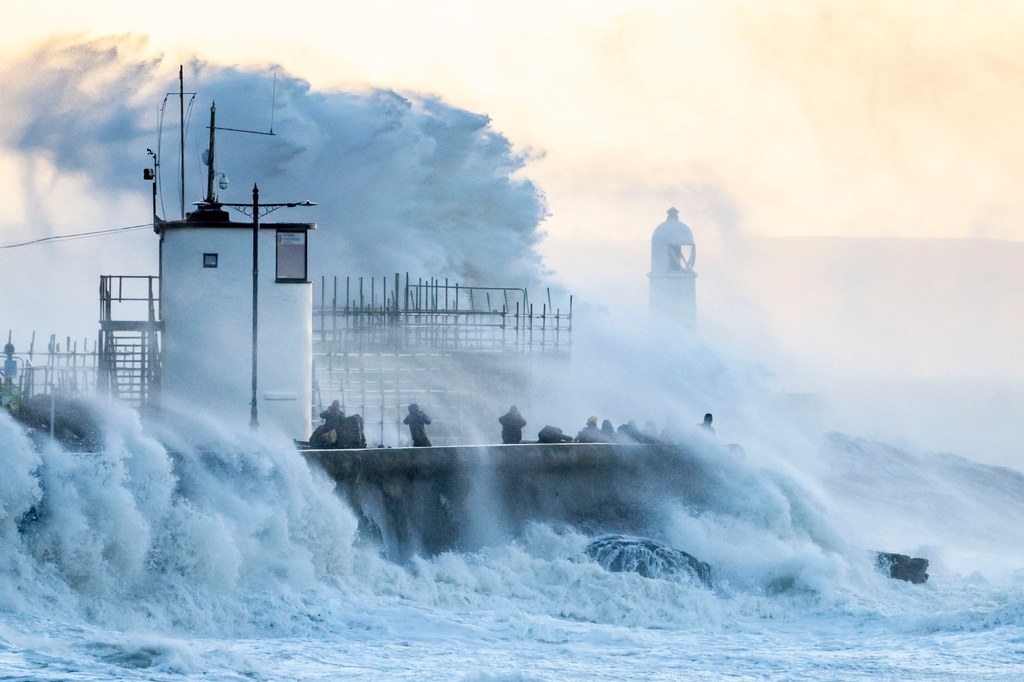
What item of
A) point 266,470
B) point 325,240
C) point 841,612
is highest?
point 325,240

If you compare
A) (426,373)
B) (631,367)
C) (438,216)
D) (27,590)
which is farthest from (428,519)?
(438,216)

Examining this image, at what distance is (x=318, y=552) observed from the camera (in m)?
18.5

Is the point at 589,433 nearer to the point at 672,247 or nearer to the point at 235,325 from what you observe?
the point at 235,325

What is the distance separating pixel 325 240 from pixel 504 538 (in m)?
16.5

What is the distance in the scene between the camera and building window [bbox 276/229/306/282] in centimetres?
2144

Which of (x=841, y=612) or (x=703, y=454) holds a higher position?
(x=703, y=454)

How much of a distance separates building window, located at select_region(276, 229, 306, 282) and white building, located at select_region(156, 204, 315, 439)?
12mm

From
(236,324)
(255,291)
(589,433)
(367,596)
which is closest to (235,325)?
(236,324)

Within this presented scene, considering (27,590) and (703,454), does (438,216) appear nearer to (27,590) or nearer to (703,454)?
(703,454)

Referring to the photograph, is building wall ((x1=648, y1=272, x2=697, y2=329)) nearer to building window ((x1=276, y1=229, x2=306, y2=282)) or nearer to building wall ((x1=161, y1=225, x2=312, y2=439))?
building window ((x1=276, y1=229, x2=306, y2=282))

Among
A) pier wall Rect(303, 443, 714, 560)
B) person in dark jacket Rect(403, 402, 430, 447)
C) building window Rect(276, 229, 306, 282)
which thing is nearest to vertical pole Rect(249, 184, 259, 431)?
building window Rect(276, 229, 306, 282)

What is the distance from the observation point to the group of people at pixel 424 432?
20438 millimetres

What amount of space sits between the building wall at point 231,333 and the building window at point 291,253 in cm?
15

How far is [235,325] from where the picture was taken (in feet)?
69.3
